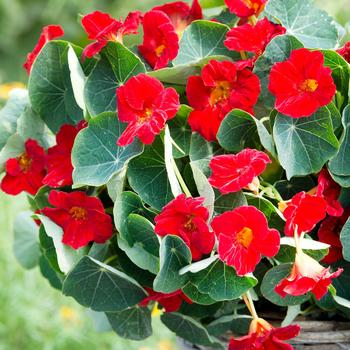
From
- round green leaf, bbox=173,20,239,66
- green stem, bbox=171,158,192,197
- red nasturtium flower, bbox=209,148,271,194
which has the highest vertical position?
round green leaf, bbox=173,20,239,66

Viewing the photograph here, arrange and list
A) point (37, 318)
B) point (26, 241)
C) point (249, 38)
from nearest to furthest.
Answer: point (249, 38) < point (26, 241) < point (37, 318)

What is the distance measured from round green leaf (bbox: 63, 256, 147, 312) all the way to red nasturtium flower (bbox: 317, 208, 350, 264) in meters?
0.26

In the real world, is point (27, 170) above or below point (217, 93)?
below

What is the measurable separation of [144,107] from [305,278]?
0.29 m

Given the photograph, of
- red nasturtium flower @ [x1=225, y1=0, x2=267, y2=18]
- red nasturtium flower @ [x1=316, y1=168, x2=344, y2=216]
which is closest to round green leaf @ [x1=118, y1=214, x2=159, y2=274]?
red nasturtium flower @ [x1=316, y1=168, x2=344, y2=216]

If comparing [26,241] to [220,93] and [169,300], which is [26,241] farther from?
[220,93]

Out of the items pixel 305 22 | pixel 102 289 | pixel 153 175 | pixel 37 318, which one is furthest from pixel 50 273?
pixel 37 318

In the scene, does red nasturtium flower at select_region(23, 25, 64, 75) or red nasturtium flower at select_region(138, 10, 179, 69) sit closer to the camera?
red nasturtium flower at select_region(138, 10, 179, 69)

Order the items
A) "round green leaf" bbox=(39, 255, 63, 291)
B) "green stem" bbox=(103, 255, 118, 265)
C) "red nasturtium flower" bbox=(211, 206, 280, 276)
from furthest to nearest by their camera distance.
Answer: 1. "round green leaf" bbox=(39, 255, 63, 291)
2. "green stem" bbox=(103, 255, 118, 265)
3. "red nasturtium flower" bbox=(211, 206, 280, 276)

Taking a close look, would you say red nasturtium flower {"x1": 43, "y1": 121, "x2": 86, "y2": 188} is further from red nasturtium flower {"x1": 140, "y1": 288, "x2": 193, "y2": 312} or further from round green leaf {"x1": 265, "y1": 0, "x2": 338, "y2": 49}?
round green leaf {"x1": 265, "y1": 0, "x2": 338, "y2": 49}

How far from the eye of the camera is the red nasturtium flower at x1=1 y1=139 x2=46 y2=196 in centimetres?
106

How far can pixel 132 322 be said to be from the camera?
3.59ft

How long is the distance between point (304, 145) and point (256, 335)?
0.25 meters

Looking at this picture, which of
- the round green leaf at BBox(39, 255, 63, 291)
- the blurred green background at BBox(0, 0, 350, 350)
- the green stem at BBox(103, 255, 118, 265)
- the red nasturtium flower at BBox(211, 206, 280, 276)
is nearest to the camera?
the red nasturtium flower at BBox(211, 206, 280, 276)
